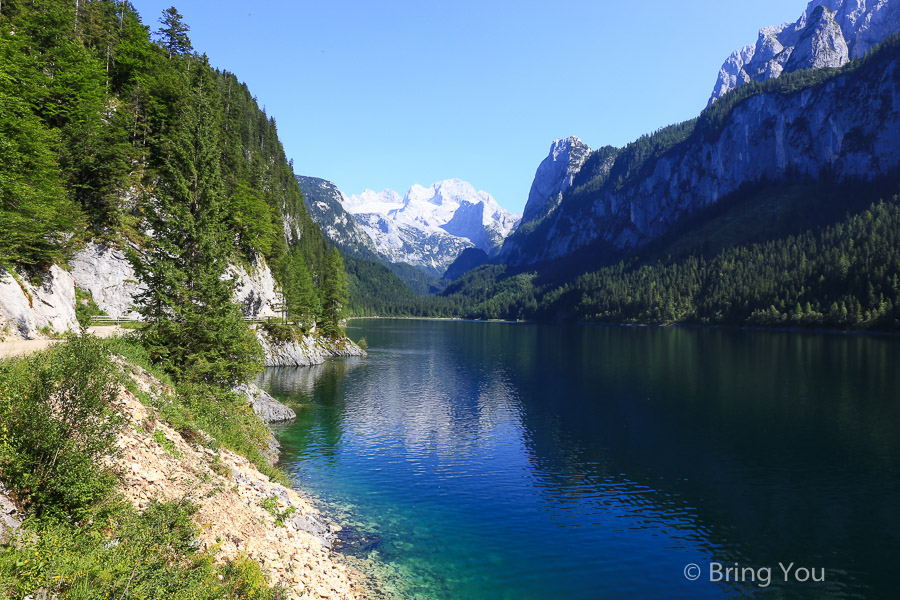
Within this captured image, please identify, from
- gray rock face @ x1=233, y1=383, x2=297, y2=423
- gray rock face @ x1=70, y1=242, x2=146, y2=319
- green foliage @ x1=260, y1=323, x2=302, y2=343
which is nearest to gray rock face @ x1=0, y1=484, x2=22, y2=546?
gray rock face @ x1=233, y1=383, x2=297, y2=423

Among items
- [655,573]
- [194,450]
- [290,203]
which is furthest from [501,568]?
[290,203]

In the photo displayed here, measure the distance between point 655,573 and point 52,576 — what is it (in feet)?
76.2

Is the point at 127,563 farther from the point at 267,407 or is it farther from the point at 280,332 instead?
the point at 280,332

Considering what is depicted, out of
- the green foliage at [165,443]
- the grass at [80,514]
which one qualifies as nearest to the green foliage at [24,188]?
the grass at [80,514]

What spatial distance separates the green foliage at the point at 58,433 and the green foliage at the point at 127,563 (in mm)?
1023

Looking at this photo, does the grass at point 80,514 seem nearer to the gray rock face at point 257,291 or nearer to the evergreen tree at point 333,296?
the gray rock face at point 257,291

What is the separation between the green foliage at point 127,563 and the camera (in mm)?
10227

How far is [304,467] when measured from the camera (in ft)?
112

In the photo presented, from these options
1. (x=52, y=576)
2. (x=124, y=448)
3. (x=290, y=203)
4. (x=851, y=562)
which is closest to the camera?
(x=52, y=576)

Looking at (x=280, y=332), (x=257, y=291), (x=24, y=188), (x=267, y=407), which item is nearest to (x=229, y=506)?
(x=24, y=188)

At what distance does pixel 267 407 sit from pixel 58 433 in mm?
34203

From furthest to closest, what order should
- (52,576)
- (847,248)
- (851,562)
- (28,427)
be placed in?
(847,248) → (851,562) → (28,427) → (52,576)

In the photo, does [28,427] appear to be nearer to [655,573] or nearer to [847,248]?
[655,573]

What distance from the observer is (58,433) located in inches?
531
